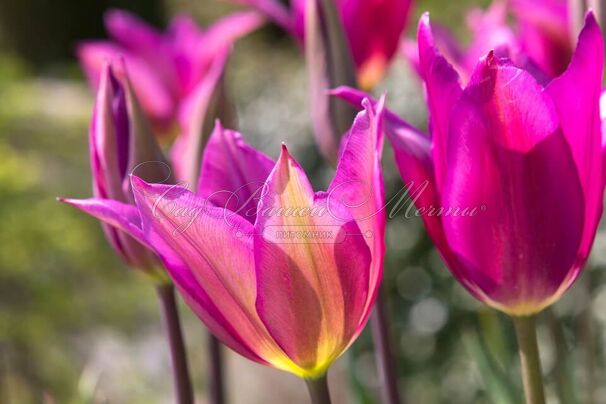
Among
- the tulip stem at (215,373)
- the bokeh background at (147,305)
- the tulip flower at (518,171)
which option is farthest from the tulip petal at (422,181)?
the bokeh background at (147,305)

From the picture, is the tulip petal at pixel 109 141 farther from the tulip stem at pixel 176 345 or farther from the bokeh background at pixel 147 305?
the bokeh background at pixel 147 305

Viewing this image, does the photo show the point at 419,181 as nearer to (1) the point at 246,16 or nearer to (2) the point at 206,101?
(2) the point at 206,101

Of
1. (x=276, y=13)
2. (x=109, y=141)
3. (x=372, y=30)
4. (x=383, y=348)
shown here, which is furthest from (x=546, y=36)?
(x=109, y=141)

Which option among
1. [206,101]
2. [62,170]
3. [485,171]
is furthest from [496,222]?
[62,170]

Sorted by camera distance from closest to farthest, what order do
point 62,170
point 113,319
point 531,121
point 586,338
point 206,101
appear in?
point 531,121 → point 206,101 → point 586,338 → point 113,319 → point 62,170

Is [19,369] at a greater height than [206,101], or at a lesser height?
lesser

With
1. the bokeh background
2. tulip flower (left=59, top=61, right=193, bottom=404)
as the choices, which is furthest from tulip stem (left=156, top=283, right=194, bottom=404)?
A: the bokeh background

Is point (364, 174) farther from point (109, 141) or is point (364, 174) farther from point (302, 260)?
point (109, 141)
